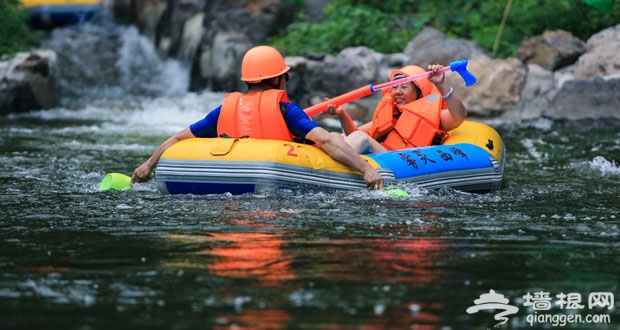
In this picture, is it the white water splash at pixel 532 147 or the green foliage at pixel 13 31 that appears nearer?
the white water splash at pixel 532 147

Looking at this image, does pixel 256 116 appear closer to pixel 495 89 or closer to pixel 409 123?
pixel 409 123

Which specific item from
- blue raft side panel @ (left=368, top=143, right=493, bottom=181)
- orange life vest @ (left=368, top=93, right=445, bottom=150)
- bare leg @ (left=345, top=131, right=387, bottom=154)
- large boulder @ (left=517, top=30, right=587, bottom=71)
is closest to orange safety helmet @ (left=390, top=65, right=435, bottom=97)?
orange life vest @ (left=368, top=93, right=445, bottom=150)

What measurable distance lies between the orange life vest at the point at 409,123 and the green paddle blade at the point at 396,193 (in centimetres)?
117

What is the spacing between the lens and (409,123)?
7375 mm

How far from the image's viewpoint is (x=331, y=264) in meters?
4.34

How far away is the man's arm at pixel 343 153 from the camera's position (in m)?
6.32

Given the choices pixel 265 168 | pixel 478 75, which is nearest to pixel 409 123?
pixel 265 168

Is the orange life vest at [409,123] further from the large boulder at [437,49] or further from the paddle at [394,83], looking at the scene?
the large boulder at [437,49]

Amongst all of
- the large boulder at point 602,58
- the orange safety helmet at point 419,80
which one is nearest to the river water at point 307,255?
the orange safety helmet at point 419,80

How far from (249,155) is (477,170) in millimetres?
1787

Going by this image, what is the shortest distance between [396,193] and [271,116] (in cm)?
93

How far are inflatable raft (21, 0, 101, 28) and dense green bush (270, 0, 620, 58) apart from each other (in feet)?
20.6

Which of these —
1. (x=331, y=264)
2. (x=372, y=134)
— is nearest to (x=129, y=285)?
(x=331, y=264)

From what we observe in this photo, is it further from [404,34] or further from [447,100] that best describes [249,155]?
[404,34]
